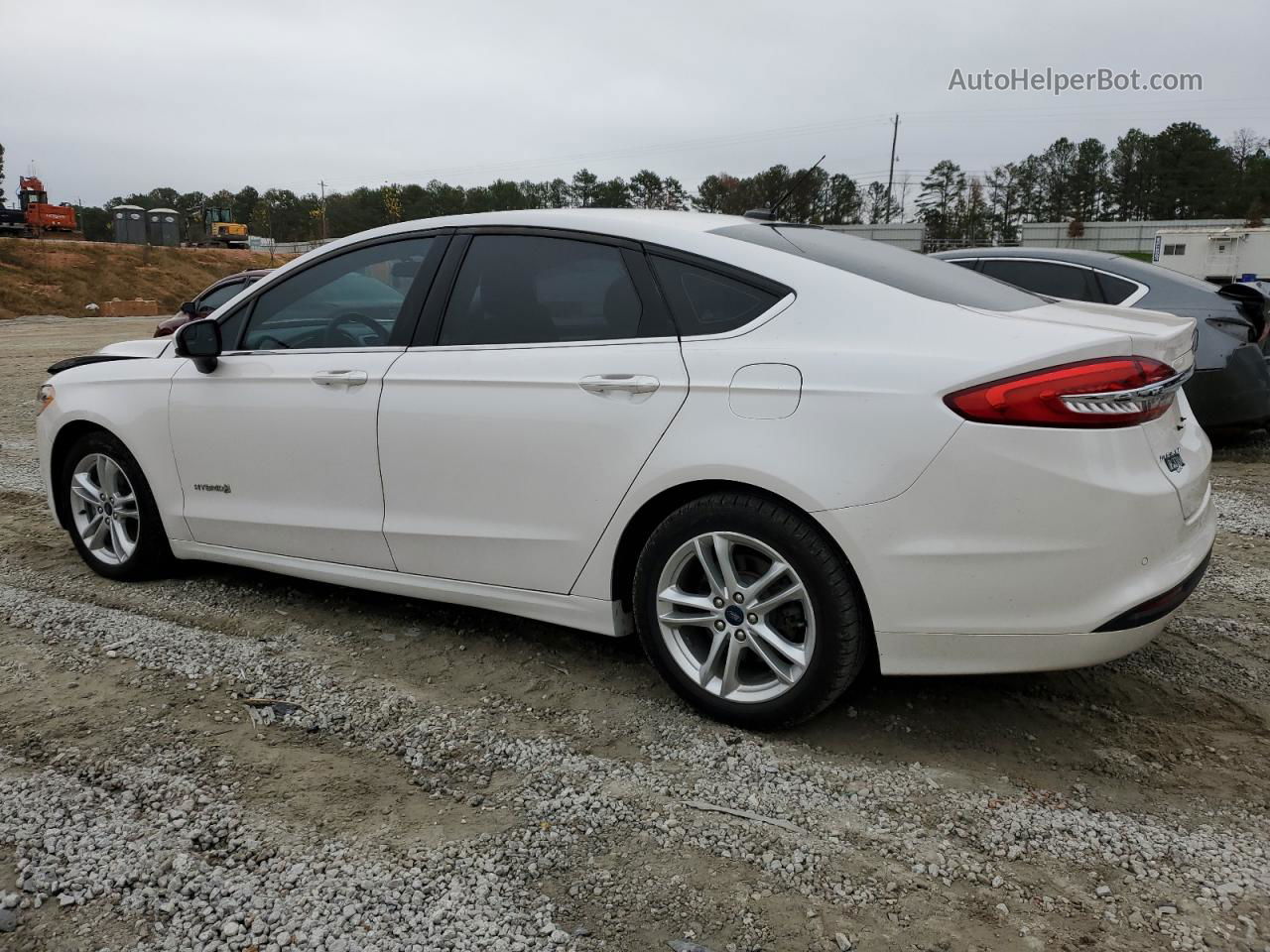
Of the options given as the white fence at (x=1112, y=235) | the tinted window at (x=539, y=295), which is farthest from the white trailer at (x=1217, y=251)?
the tinted window at (x=539, y=295)

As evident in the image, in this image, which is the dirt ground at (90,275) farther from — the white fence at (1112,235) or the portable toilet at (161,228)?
the white fence at (1112,235)

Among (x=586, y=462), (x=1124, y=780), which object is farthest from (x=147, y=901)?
(x=1124, y=780)

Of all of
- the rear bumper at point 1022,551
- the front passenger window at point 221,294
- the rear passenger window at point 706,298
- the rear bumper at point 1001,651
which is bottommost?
the rear bumper at point 1001,651

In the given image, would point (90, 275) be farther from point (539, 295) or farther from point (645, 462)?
point (645, 462)

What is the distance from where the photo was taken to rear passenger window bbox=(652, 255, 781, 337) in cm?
297

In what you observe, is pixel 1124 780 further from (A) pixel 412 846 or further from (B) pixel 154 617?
(B) pixel 154 617

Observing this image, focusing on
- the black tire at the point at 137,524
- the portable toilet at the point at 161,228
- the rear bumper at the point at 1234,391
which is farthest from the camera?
the portable toilet at the point at 161,228

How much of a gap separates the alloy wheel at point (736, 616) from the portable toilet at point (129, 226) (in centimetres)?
6910

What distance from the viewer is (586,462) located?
10.3 ft

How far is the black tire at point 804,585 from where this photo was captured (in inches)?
108

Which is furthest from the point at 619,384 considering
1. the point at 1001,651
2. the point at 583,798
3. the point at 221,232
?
the point at 221,232

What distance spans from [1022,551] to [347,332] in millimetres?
2659

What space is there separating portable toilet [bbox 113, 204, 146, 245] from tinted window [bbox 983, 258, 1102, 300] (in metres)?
66.6

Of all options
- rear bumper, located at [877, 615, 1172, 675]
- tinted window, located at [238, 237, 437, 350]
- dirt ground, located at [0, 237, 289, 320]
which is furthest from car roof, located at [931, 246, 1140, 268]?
dirt ground, located at [0, 237, 289, 320]
